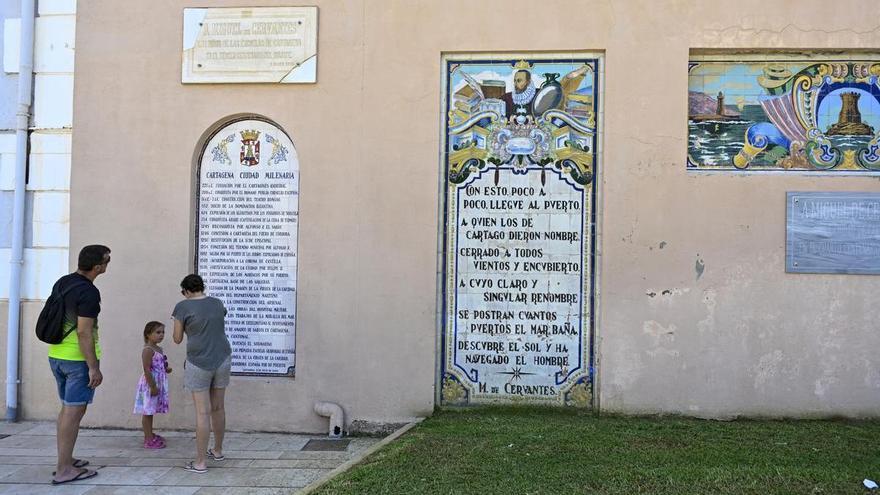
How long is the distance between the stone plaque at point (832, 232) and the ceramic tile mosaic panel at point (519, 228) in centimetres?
179

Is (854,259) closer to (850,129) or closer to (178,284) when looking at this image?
(850,129)

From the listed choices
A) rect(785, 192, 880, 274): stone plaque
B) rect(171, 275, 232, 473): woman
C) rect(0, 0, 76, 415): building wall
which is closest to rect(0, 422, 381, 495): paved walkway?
rect(171, 275, 232, 473): woman

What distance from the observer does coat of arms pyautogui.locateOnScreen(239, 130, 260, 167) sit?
22.0 ft

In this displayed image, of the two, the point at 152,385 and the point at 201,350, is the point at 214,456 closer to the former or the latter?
the point at 152,385

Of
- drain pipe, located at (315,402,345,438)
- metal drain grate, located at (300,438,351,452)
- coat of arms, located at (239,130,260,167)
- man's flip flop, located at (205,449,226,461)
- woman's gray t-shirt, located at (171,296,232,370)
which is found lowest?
metal drain grate, located at (300,438,351,452)

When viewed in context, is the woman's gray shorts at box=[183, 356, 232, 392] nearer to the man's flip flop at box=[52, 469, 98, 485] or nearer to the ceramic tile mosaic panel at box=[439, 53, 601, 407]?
the man's flip flop at box=[52, 469, 98, 485]

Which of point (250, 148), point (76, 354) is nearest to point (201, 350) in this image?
point (76, 354)

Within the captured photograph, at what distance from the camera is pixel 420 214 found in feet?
20.9

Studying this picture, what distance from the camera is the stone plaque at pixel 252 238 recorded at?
21.6 feet

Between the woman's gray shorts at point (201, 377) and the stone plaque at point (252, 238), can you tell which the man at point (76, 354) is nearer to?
the woman's gray shorts at point (201, 377)

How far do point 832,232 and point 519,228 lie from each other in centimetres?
280

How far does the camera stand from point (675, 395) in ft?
20.0

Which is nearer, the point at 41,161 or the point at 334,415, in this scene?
the point at 334,415

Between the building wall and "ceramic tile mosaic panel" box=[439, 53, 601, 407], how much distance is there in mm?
3799
